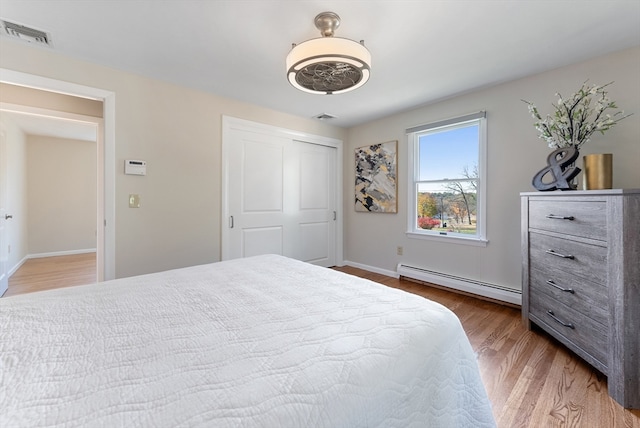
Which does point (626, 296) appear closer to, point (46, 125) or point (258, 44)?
point (258, 44)

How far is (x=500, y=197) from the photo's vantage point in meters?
2.77

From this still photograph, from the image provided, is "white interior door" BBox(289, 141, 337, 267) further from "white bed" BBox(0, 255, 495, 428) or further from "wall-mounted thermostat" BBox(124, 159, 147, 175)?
"white bed" BBox(0, 255, 495, 428)

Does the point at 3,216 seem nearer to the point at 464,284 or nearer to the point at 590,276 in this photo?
the point at 464,284

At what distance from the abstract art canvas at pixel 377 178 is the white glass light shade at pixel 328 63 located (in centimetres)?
205

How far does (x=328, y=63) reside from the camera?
1540mm

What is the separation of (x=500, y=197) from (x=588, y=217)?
1.11 metres

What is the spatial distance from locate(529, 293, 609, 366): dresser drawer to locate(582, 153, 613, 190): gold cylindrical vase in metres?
0.88

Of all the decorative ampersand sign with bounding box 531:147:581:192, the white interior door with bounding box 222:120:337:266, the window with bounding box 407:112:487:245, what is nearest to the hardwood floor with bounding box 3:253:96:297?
the white interior door with bounding box 222:120:337:266

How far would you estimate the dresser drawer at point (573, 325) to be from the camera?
5.20ft

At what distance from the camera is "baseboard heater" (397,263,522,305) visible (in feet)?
8.81

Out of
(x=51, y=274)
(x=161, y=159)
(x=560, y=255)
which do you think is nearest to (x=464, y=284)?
(x=560, y=255)

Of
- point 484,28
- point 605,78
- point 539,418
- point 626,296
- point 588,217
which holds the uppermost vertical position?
point 484,28

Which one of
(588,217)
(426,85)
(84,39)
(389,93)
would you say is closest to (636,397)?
(588,217)

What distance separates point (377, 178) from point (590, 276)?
101 inches
